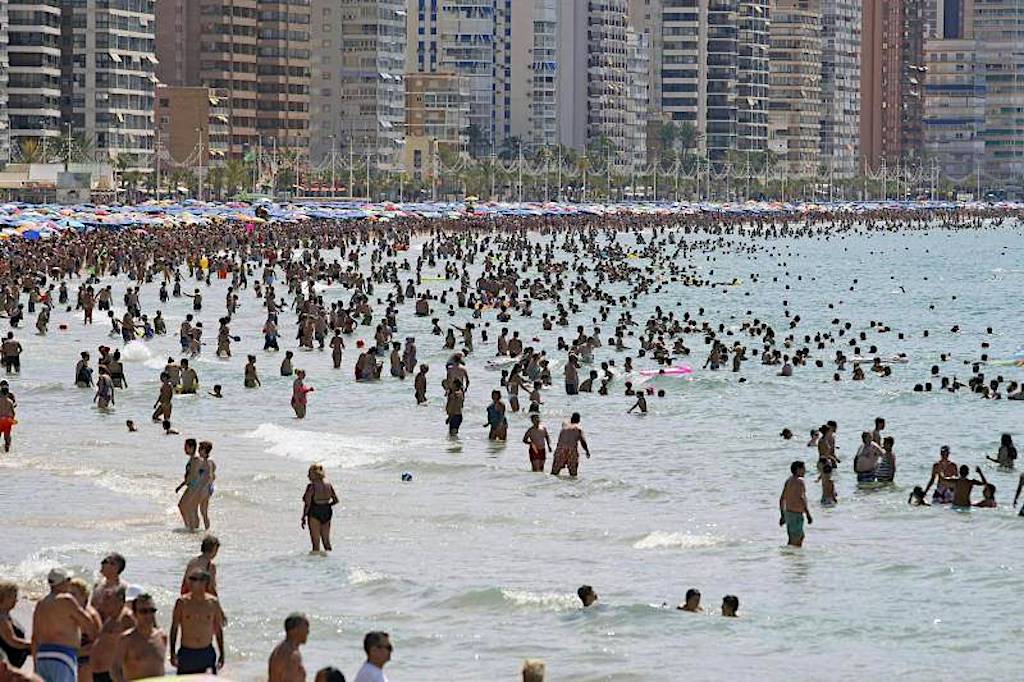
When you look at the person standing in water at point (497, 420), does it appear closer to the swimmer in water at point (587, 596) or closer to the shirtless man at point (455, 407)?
the shirtless man at point (455, 407)

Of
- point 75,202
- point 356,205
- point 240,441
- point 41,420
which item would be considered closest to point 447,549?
point 240,441

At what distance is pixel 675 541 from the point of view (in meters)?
27.6

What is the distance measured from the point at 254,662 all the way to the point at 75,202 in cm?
10959

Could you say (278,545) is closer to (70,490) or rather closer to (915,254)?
(70,490)

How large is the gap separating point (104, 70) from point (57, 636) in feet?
470

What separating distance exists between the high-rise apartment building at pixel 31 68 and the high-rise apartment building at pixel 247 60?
38037 millimetres

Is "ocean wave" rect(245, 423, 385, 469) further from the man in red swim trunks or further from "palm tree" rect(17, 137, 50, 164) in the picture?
"palm tree" rect(17, 137, 50, 164)

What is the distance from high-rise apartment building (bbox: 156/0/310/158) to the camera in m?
188

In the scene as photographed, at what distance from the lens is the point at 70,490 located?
30.2 meters

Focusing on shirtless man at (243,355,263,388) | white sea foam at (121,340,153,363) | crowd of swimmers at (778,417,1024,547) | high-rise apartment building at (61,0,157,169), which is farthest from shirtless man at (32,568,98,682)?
high-rise apartment building at (61,0,157,169)

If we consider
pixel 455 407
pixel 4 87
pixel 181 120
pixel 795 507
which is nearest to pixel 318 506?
pixel 795 507

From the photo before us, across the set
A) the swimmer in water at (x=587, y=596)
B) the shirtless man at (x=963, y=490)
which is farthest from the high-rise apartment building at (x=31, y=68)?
the swimmer in water at (x=587, y=596)

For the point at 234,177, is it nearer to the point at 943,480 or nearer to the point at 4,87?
the point at 4,87

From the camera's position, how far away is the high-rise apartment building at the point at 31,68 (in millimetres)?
145875
